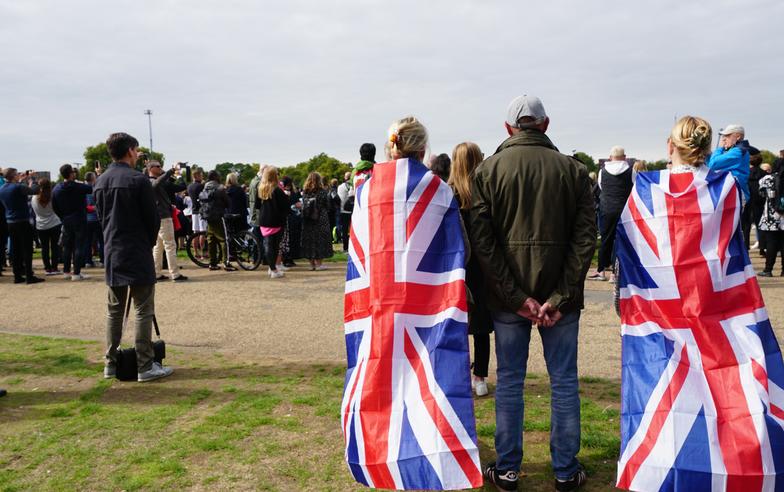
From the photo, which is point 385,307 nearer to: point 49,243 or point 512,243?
point 512,243

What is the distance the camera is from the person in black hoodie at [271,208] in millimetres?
11266

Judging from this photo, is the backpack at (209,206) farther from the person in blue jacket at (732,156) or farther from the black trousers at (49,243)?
the person in blue jacket at (732,156)

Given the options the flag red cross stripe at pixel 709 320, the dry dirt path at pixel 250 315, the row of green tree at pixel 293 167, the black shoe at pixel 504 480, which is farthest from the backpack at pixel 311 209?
the row of green tree at pixel 293 167

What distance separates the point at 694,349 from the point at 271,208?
8972 mm

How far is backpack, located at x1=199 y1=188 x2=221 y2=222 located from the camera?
12.2m

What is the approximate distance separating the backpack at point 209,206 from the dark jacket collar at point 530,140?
9.64 m

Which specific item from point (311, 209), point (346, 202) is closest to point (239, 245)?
point (311, 209)

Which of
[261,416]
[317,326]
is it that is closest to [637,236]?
[261,416]

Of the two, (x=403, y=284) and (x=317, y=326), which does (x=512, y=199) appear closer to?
(x=403, y=284)

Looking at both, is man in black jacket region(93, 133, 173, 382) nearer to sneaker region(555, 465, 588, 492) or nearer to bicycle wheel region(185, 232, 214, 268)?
sneaker region(555, 465, 588, 492)

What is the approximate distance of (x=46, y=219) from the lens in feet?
41.0

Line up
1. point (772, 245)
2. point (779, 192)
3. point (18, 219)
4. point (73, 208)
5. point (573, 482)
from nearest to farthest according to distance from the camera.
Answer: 1. point (573, 482)
2. point (779, 192)
3. point (772, 245)
4. point (18, 219)
5. point (73, 208)

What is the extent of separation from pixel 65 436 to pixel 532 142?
368 centimetres

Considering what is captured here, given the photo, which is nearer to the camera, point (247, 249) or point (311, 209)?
point (311, 209)
